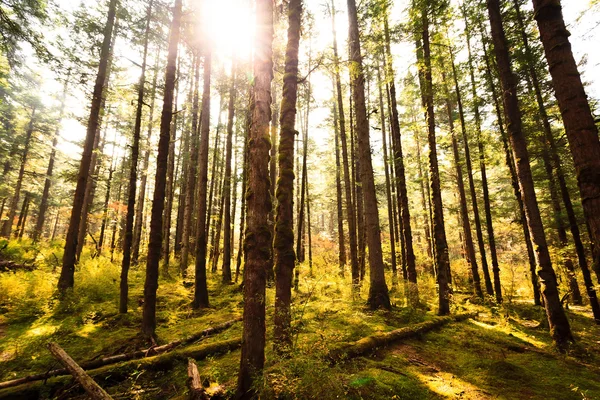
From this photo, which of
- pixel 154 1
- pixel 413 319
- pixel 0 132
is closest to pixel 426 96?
pixel 413 319

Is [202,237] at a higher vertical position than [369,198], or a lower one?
lower

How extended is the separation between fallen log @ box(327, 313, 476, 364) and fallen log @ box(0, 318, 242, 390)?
3957mm

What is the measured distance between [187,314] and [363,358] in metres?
6.95

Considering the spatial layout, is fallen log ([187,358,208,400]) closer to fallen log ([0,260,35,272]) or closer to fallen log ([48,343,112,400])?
fallen log ([48,343,112,400])

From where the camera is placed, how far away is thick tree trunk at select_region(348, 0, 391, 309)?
9.57 metres

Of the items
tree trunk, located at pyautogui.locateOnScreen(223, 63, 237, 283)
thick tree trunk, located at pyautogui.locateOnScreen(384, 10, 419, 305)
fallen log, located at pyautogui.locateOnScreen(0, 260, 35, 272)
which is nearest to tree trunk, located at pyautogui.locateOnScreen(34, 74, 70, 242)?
fallen log, located at pyautogui.locateOnScreen(0, 260, 35, 272)

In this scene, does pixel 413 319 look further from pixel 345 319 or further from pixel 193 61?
pixel 193 61

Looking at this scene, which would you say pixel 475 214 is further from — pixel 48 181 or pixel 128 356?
pixel 48 181

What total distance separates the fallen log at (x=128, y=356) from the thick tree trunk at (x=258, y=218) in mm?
3645

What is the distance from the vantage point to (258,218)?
13.9 ft

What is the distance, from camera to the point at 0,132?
2362 centimetres

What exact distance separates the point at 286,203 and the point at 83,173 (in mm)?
10513

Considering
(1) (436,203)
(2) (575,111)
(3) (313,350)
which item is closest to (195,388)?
(3) (313,350)

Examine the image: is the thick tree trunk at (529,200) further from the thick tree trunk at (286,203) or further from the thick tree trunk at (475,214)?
the thick tree trunk at (475,214)
